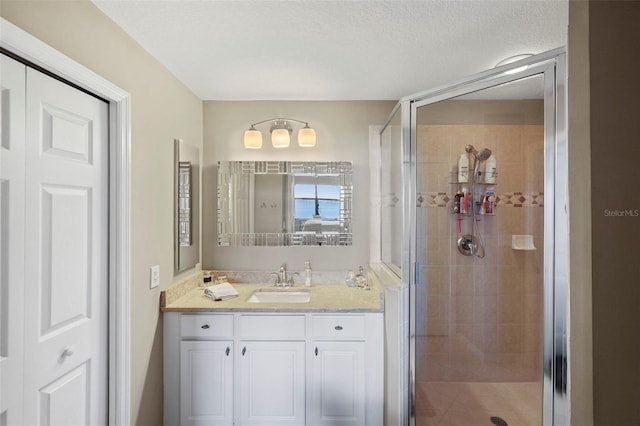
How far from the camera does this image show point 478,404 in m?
1.61

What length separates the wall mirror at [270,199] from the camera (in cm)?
242

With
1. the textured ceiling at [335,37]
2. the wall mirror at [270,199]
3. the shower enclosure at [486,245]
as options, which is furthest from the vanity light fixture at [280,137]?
the shower enclosure at [486,245]

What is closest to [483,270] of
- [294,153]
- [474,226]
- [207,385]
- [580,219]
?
[474,226]

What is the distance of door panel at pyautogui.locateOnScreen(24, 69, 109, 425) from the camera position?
1099mm

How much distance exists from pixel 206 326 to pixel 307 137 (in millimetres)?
1449

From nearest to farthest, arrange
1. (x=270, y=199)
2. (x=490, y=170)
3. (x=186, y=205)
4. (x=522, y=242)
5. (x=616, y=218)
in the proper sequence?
(x=616, y=218) → (x=522, y=242) → (x=490, y=170) → (x=186, y=205) → (x=270, y=199)

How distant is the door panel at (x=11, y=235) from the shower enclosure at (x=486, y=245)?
1.66m

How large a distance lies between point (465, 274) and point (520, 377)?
50cm

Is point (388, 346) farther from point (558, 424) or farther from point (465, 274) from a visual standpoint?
point (558, 424)

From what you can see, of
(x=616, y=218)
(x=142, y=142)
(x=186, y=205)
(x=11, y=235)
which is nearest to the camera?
(x=616, y=218)

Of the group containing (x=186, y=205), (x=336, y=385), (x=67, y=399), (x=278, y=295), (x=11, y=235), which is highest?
(x=186, y=205)

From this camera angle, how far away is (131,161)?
155 cm

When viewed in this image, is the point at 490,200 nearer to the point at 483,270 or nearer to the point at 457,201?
the point at 457,201

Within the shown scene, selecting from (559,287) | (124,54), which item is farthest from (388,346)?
(124,54)
